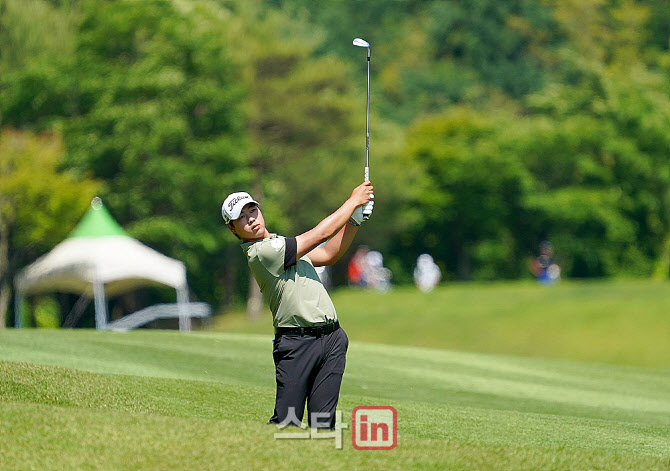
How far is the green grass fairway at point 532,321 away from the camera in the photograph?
1310 inches

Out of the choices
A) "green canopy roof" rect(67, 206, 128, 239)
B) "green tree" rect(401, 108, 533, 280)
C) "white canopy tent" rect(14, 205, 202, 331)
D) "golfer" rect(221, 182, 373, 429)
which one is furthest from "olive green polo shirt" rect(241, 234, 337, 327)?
"green tree" rect(401, 108, 533, 280)

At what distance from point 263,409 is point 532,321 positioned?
25.3m

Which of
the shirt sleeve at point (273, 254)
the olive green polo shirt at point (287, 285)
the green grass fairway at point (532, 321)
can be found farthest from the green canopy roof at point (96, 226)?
the shirt sleeve at point (273, 254)

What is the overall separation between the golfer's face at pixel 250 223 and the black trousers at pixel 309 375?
827 millimetres

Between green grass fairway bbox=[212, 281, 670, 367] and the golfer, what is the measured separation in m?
23.9

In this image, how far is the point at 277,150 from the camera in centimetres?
6269

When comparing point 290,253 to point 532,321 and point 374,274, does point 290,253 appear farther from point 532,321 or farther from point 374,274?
point 374,274

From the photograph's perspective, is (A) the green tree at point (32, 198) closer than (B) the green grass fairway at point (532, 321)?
No

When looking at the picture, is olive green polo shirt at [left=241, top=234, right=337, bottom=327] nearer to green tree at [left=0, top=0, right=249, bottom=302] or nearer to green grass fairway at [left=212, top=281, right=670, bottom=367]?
green grass fairway at [left=212, top=281, right=670, bottom=367]

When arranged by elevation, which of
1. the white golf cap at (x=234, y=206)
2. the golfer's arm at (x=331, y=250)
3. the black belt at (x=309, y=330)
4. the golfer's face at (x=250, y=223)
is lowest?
the black belt at (x=309, y=330)

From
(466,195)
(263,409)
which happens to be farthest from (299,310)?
(466,195)

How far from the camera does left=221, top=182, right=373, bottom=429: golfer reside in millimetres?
8734

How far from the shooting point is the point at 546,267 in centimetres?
5181

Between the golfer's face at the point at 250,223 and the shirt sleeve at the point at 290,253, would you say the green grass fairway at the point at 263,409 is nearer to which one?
the shirt sleeve at the point at 290,253
